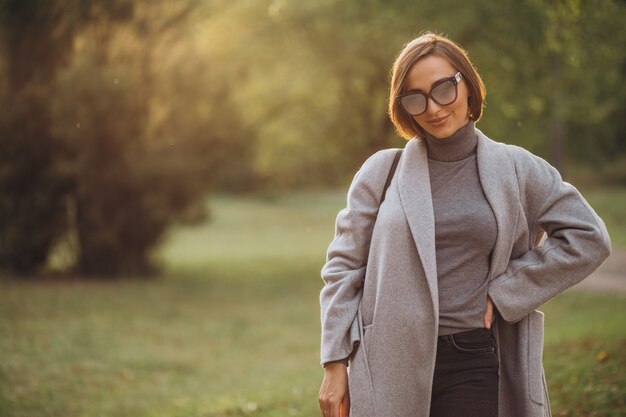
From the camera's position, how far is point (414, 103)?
300cm

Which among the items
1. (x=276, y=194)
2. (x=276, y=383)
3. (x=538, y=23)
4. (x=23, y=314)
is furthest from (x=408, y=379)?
(x=276, y=194)

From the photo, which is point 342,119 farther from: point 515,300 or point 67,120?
point 515,300

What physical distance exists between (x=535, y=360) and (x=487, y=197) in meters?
0.69

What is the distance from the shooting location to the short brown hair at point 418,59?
2986 mm

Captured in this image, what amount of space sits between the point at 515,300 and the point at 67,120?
14.0 meters

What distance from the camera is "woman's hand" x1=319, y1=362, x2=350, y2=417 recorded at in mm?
2953

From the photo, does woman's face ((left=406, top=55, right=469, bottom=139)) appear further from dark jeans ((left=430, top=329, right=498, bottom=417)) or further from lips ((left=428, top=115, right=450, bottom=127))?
dark jeans ((left=430, top=329, right=498, bottom=417))

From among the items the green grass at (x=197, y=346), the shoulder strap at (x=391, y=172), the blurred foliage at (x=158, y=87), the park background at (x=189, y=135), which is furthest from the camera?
the blurred foliage at (x=158, y=87)

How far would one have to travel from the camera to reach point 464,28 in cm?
1574

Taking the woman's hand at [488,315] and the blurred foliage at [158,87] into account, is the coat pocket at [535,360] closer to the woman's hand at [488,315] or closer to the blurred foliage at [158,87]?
the woman's hand at [488,315]

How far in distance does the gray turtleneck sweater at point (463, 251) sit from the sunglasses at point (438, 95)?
32cm

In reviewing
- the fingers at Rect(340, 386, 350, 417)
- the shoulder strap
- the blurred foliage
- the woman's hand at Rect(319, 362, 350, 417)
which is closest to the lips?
the shoulder strap

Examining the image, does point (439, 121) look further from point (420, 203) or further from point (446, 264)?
point (446, 264)

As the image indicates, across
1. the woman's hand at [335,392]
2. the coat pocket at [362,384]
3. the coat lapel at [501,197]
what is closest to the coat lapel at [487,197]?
the coat lapel at [501,197]
